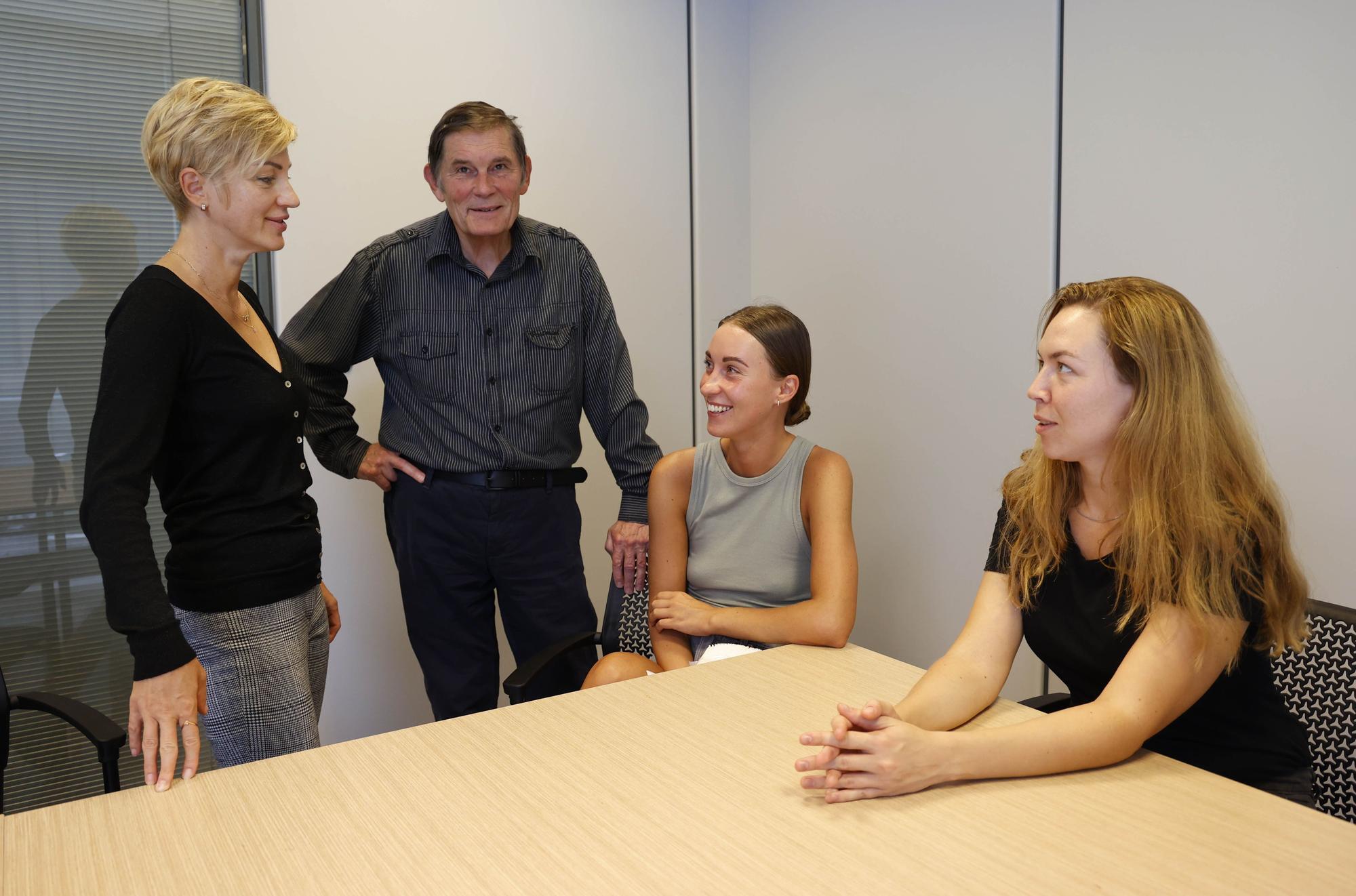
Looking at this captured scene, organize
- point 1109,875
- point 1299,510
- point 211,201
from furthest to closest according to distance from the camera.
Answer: point 1299,510
point 211,201
point 1109,875

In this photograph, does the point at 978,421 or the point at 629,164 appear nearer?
the point at 978,421

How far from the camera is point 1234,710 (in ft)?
5.19

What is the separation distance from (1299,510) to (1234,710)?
948mm

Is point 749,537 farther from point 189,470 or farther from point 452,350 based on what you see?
point 189,470

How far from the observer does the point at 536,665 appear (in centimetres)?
228

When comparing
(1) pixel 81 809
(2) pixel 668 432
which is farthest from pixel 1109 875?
(2) pixel 668 432

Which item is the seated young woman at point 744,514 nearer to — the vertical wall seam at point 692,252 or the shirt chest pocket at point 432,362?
the shirt chest pocket at point 432,362

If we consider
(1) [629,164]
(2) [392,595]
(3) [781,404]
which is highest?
(1) [629,164]

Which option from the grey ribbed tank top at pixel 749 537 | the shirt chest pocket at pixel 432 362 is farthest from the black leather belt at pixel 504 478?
the grey ribbed tank top at pixel 749 537

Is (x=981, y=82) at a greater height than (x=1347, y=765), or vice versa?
(x=981, y=82)

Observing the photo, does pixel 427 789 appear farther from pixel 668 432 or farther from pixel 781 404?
pixel 668 432

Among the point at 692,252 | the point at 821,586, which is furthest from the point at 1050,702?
the point at 692,252

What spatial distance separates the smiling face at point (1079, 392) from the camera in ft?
5.15

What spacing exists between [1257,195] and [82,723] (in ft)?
8.68
